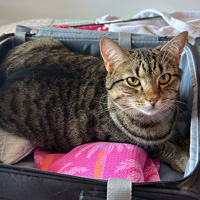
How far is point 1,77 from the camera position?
1118mm

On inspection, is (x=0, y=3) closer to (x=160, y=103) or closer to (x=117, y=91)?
(x=117, y=91)

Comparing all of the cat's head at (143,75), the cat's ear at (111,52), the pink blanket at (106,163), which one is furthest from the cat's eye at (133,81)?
the pink blanket at (106,163)

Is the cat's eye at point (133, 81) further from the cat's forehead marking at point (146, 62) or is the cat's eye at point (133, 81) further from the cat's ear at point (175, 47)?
the cat's ear at point (175, 47)

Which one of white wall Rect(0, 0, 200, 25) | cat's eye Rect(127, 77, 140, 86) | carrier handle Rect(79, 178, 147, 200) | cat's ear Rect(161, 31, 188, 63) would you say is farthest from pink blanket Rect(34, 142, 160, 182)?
white wall Rect(0, 0, 200, 25)

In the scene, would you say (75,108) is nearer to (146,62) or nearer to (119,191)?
(146,62)

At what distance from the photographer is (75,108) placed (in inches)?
43.1

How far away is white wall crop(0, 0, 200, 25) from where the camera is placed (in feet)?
6.92

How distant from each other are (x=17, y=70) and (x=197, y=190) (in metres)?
0.91

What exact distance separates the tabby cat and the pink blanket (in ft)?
0.19

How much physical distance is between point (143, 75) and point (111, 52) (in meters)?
0.17

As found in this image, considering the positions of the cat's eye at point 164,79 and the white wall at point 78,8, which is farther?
the white wall at point 78,8

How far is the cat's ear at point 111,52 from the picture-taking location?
2.97ft

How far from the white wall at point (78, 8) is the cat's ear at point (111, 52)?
1373mm

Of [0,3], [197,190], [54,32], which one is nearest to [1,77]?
[54,32]
